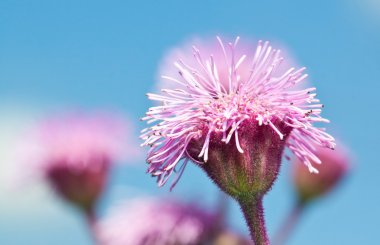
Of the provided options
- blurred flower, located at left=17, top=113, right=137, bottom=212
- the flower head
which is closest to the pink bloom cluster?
blurred flower, located at left=17, top=113, right=137, bottom=212

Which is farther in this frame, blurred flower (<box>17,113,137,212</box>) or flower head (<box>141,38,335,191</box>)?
blurred flower (<box>17,113,137,212</box>)

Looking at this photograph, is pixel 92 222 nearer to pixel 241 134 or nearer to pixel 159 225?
pixel 159 225

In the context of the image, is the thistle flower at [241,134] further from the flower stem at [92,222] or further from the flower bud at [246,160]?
the flower stem at [92,222]

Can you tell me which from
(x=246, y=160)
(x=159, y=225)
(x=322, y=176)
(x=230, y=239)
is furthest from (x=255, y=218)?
(x=322, y=176)

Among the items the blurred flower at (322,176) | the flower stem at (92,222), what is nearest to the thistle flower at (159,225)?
the flower stem at (92,222)

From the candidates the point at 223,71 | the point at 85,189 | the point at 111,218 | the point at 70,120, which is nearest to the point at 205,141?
the point at 223,71

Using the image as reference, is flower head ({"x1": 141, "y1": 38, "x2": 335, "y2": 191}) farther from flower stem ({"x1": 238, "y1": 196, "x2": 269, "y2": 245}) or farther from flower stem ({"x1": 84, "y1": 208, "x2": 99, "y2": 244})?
flower stem ({"x1": 84, "y1": 208, "x2": 99, "y2": 244})
